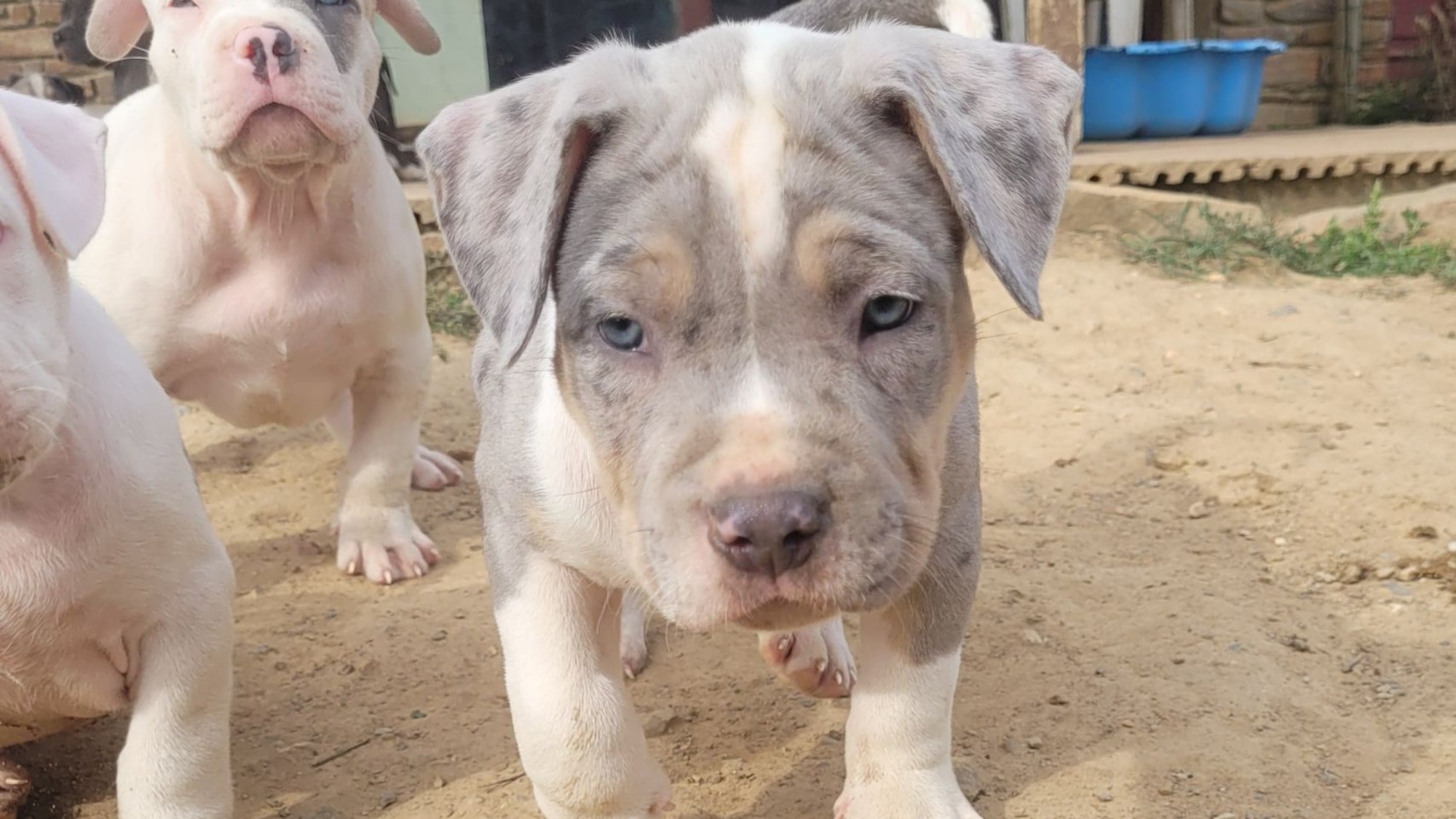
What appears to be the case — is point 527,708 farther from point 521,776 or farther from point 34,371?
point 34,371

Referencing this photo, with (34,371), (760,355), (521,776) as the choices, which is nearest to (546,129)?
(760,355)

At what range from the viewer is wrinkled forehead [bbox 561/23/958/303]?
240 cm

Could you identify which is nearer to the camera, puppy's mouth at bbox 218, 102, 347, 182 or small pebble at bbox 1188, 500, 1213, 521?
puppy's mouth at bbox 218, 102, 347, 182

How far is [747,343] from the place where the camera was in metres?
2.35

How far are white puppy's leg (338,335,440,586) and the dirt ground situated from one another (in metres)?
0.18

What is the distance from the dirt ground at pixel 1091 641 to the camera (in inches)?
132

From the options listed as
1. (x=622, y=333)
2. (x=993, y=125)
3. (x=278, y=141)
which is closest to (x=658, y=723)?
(x=622, y=333)

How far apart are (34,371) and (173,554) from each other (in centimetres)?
57

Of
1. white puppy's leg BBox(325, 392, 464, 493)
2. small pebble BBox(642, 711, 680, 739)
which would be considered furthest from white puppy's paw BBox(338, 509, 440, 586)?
small pebble BBox(642, 711, 680, 739)

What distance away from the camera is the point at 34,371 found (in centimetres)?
263

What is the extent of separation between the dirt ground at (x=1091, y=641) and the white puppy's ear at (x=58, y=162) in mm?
1460

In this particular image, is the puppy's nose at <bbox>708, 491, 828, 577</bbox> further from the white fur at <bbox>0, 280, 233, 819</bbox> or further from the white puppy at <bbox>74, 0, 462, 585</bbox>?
the white puppy at <bbox>74, 0, 462, 585</bbox>

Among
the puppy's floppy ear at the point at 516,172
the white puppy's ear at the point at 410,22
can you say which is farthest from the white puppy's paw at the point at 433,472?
the puppy's floppy ear at the point at 516,172

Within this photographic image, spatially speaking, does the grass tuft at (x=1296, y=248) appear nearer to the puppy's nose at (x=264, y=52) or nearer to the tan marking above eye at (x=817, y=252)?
the puppy's nose at (x=264, y=52)
